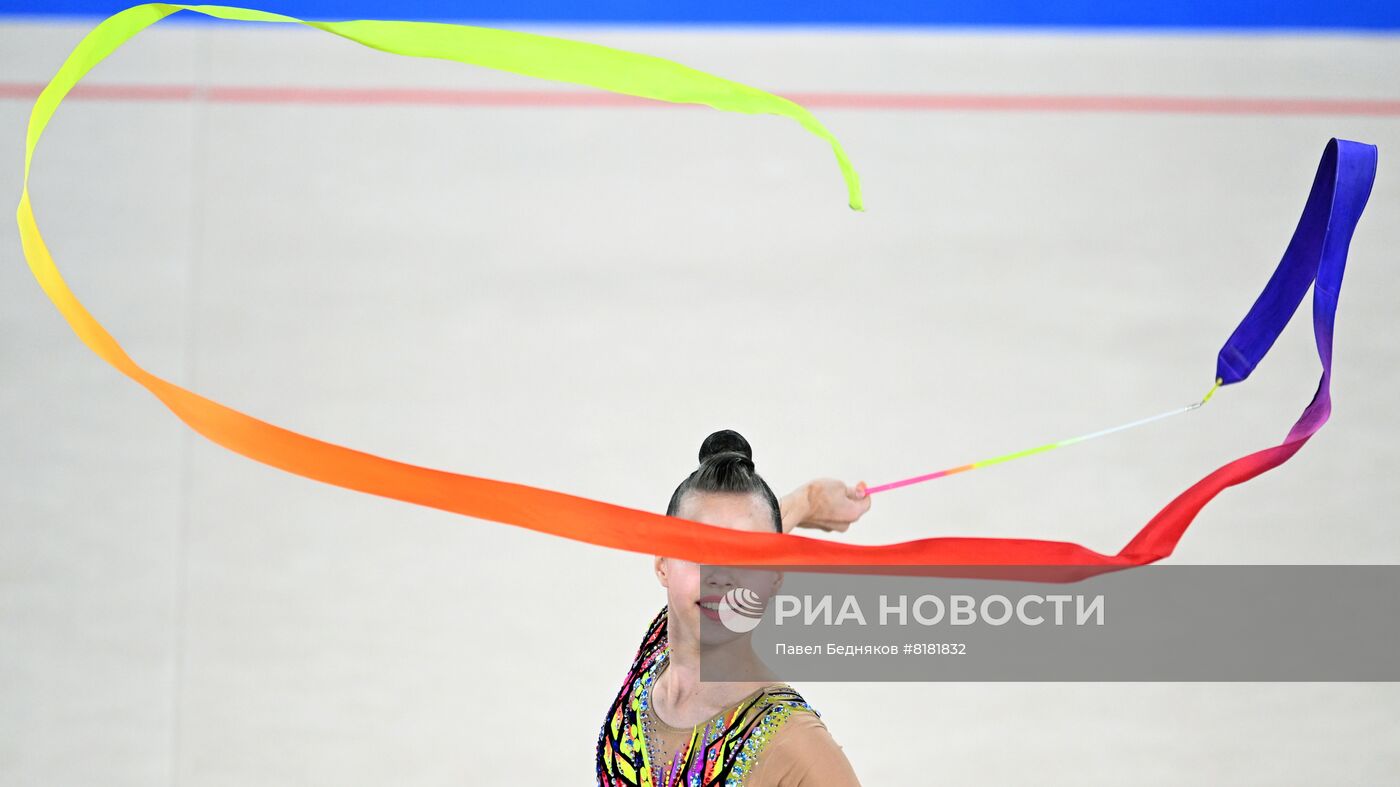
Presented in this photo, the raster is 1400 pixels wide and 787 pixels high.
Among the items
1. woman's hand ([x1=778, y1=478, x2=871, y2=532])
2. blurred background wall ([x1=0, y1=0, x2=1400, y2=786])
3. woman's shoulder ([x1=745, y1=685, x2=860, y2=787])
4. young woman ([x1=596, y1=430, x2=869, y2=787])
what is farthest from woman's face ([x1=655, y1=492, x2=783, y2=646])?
blurred background wall ([x1=0, y1=0, x2=1400, y2=786])

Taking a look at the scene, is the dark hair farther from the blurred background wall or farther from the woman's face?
the blurred background wall

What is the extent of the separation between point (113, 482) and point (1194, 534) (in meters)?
2.47

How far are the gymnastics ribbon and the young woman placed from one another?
72 millimetres

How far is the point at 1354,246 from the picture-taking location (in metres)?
3.36

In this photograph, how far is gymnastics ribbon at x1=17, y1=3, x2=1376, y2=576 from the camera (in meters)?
1.18

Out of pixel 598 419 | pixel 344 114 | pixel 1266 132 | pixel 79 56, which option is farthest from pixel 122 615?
pixel 1266 132

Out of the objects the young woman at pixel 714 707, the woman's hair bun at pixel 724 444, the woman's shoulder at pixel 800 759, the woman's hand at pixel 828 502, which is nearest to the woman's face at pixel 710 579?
the young woman at pixel 714 707

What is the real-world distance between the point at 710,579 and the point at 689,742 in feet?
0.50

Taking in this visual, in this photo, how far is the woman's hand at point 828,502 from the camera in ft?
5.78

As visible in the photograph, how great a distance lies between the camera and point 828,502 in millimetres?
1771

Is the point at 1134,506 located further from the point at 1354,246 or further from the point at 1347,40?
the point at 1347,40

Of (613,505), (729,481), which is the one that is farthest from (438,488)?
(729,481)

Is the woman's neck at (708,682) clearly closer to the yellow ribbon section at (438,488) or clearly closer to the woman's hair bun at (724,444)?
the yellow ribbon section at (438,488)

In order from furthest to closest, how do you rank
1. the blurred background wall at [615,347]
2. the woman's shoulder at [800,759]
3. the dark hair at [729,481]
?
the blurred background wall at [615,347] < the dark hair at [729,481] < the woman's shoulder at [800,759]
